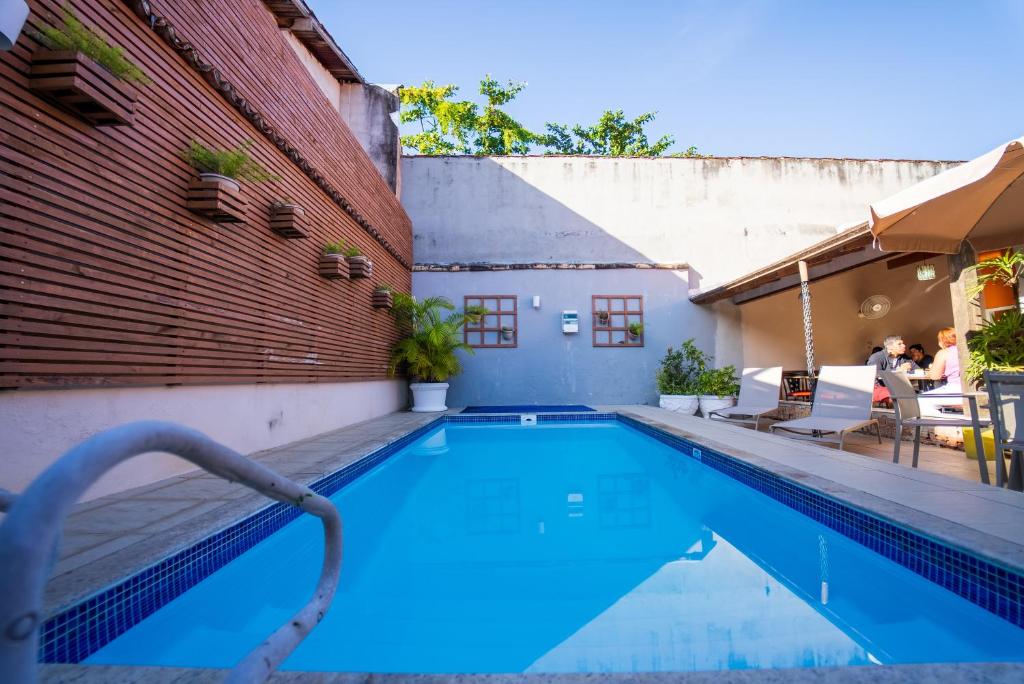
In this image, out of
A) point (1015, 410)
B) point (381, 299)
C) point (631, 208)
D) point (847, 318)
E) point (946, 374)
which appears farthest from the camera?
point (847, 318)

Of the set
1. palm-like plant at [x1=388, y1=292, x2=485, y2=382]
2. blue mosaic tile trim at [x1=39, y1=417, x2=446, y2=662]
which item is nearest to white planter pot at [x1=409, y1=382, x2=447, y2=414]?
palm-like plant at [x1=388, y1=292, x2=485, y2=382]

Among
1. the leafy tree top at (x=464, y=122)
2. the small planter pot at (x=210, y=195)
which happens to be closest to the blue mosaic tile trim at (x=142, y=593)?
the small planter pot at (x=210, y=195)

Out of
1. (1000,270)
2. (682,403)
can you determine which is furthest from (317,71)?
(1000,270)

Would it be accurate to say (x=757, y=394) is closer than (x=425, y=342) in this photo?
Yes

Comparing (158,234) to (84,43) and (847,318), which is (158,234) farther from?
(847,318)

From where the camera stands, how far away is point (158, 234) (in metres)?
3.39

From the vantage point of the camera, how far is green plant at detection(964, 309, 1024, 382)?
13.8 ft

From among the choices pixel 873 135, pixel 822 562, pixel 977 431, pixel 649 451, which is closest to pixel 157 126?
pixel 822 562

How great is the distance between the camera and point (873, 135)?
16.8 metres

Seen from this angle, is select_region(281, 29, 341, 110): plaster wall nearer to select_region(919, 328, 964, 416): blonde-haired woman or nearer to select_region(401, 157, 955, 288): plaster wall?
select_region(401, 157, 955, 288): plaster wall

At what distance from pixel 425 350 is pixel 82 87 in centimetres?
682

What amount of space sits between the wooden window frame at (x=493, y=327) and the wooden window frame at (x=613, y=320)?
1.55 metres

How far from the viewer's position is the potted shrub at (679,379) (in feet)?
29.5

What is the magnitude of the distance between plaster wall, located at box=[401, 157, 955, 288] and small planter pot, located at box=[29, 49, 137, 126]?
814cm
